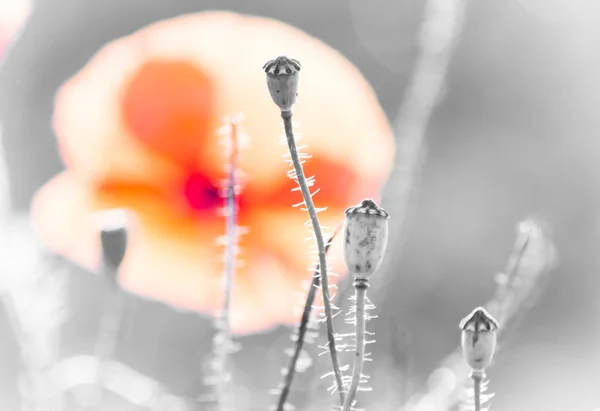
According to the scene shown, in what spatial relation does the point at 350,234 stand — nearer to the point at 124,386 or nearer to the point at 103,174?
the point at 124,386

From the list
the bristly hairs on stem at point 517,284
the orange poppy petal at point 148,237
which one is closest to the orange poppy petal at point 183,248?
the orange poppy petal at point 148,237

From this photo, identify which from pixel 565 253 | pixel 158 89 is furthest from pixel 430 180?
pixel 158 89

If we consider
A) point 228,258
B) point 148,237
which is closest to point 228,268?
point 228,258

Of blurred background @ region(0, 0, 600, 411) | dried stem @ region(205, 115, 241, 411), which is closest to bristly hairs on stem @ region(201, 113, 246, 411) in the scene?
dried stem @ region(205, 115, 241, 411)

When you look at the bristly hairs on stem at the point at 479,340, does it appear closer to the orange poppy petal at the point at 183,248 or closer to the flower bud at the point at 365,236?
the flower bud at the point at 365,236

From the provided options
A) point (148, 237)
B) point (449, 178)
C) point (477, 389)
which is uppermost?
point (449, 178)

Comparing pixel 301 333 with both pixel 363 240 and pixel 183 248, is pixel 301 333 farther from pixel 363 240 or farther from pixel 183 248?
pixel 183 248
